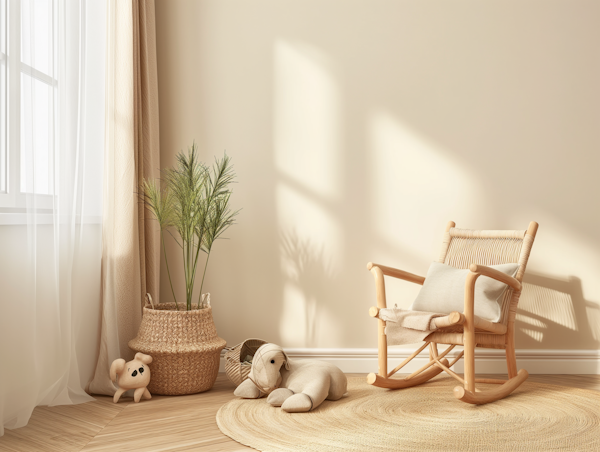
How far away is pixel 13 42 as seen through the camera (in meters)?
1.80

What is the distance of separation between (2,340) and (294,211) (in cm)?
149

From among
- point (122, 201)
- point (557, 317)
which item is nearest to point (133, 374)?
point (122, 201)

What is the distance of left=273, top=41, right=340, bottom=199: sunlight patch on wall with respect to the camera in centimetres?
286

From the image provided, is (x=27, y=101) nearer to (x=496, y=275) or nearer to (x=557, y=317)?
(x=496, y=275)

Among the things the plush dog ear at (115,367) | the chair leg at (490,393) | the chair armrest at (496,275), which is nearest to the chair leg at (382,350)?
the chair leg at (490,393)

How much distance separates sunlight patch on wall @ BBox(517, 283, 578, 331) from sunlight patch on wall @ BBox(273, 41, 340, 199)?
3.73 feet

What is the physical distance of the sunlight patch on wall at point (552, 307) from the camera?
9.11ft

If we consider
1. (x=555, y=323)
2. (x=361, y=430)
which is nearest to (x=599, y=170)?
(x=555, y=323)

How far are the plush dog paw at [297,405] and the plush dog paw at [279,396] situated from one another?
0.20ft

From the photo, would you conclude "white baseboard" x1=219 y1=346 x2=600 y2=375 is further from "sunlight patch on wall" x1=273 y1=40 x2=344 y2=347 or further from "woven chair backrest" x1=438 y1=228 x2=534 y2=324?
"woven chair backrest" x1=438 y1=228 x2=534 y2=324

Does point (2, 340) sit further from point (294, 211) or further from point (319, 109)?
point (319, 109)

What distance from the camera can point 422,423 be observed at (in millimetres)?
1934

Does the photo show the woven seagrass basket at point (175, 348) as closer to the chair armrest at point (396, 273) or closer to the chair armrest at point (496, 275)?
the chair armrest at point (396, 273)

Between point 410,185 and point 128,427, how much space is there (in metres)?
1.73
